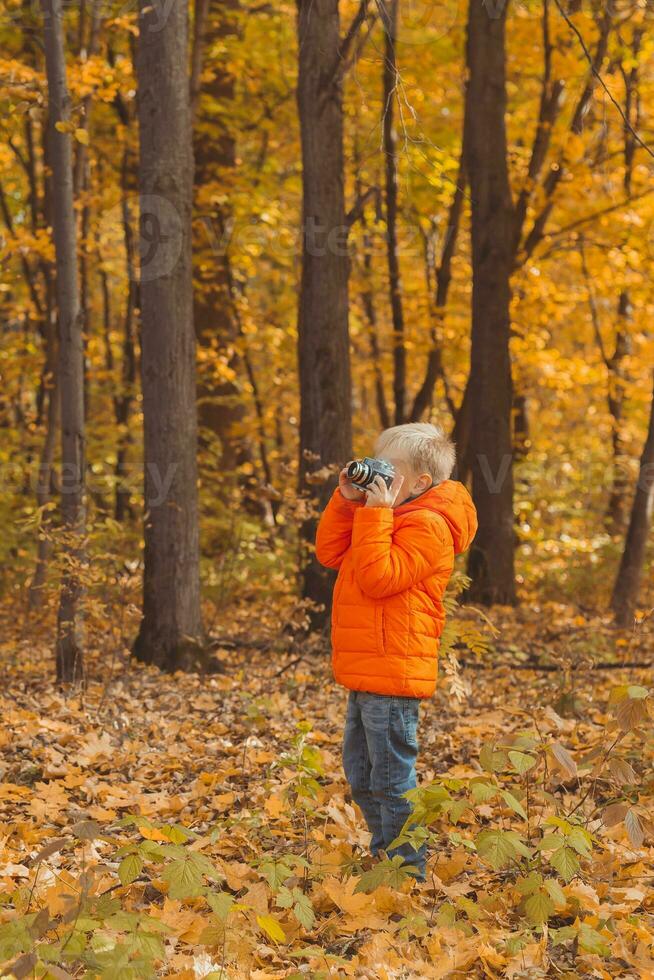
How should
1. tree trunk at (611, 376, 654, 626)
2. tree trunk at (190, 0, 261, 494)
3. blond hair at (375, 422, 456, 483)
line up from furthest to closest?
Answer: tree trunk at (190, 0, 261, 494) → tree trunk at (611, 376, 654, 626) → blond hair at (375, 422, 456, 483)

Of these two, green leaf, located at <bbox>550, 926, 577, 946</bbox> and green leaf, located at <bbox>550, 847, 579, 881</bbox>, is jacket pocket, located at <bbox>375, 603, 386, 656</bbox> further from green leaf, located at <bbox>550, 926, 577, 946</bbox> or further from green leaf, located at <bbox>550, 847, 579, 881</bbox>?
green leaf, located at <bbox>550, 926, 577, 946</bbox>

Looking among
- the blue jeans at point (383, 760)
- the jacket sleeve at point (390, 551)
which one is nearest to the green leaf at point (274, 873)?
the blue jeans at point (383, 760)

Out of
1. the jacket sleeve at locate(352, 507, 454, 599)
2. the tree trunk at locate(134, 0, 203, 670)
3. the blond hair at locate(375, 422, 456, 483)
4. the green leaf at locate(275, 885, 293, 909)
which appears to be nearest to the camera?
the green leaf at locate(275, 885, 293, 909)

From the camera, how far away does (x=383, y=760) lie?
347 centimetres

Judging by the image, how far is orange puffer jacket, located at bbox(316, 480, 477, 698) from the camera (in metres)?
3.29

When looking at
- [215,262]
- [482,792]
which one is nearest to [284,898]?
[482,792]

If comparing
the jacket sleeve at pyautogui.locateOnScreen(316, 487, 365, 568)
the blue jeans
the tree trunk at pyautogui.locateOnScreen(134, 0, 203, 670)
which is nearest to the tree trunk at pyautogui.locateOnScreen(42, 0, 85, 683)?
the tree trunk at pyautogui.locateOnScreen(134, 0, 203, 670)

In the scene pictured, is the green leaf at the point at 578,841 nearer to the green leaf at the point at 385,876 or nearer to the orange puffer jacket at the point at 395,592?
the green leaf at the point at 385,876

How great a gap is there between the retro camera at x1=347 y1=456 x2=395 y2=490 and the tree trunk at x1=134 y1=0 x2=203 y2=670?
152 inches

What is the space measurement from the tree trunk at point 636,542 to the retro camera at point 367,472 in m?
5.15

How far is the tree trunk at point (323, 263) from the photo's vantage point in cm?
820

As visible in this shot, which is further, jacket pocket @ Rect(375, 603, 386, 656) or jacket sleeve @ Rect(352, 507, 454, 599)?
jacket pocket @ Rect(375, 603, 386, 656)

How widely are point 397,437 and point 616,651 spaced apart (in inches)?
217

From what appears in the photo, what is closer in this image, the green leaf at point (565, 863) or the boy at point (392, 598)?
the green leaf at point (565, 863)
